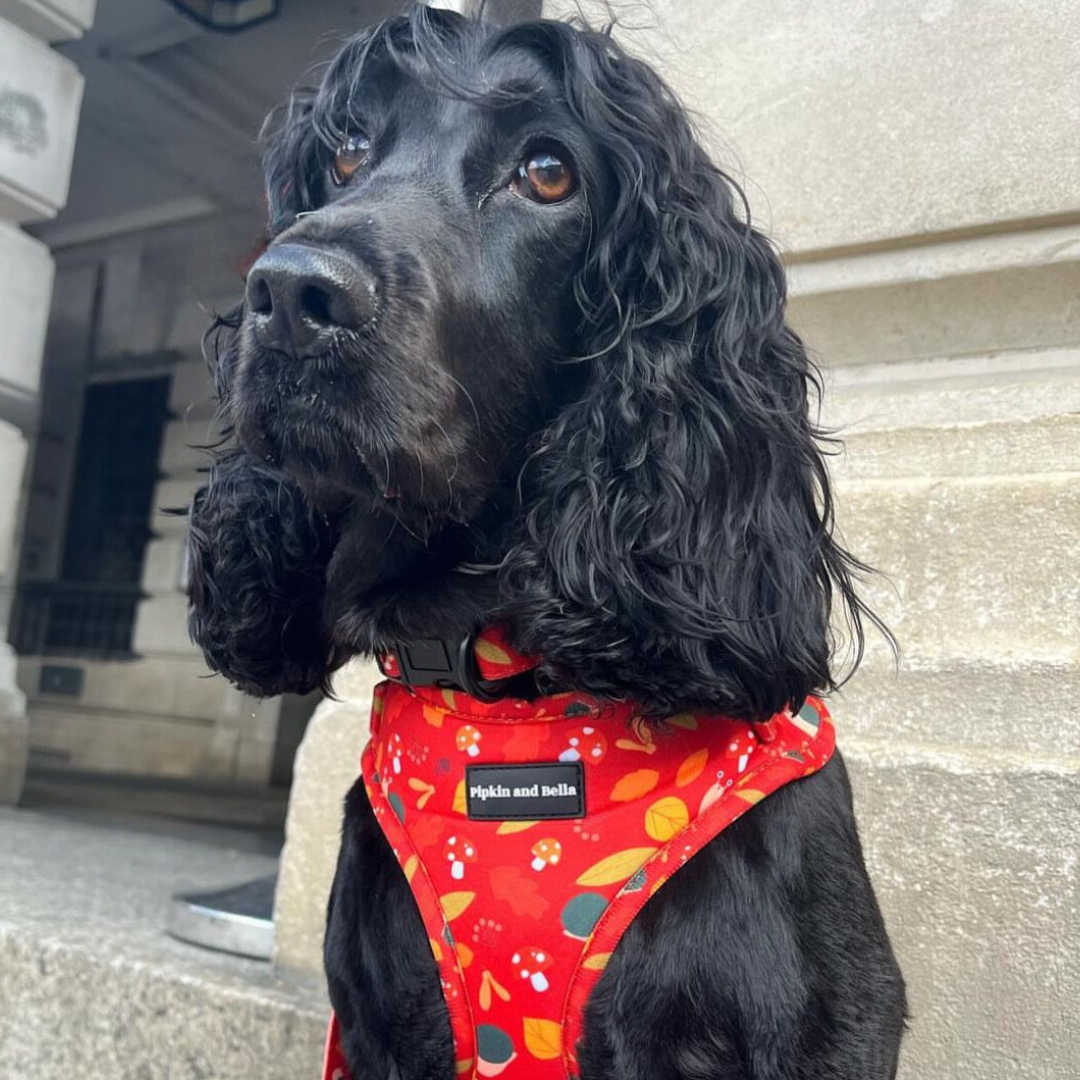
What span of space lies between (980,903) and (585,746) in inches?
28.7

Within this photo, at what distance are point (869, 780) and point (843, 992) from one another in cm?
59

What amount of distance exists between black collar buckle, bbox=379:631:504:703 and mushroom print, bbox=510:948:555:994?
0.79 feet

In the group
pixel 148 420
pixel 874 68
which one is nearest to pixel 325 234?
pixel 874 68

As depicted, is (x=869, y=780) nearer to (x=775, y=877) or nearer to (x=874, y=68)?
(x=775, y=877)

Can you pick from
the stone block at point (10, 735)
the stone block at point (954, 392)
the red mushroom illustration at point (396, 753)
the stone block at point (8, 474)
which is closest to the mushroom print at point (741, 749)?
the red mushroom illustration at point (396, 753)

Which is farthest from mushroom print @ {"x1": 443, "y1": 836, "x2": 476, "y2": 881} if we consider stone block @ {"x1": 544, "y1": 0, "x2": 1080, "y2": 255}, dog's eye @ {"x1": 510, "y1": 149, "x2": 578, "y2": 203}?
stone block @ {"x1": 544, "y1": 0, "x2": 1080, "y2": 255}

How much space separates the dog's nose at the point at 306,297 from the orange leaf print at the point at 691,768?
511mm

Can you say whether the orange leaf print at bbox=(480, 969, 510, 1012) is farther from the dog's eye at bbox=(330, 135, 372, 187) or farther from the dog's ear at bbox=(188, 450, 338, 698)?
the dog's eye at bbox=(330, 135, 372, 187)

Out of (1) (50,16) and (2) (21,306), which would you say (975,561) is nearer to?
(2) (21,306)

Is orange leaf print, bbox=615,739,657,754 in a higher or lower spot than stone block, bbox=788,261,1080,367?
lower

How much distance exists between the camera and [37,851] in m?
2.97

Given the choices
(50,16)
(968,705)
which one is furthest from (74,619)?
(968,705)

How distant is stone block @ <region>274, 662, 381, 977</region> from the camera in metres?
1.88

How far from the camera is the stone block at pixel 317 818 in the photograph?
1.88 metres
